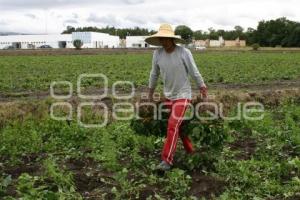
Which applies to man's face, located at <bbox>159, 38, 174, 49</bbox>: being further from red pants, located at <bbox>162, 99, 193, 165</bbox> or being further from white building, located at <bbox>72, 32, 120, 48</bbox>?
white building, located at <bbox>72, 32, 120, 48</bbox>

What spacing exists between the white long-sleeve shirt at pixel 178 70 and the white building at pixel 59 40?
9741 cm

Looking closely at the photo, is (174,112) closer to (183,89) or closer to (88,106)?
(183,89)

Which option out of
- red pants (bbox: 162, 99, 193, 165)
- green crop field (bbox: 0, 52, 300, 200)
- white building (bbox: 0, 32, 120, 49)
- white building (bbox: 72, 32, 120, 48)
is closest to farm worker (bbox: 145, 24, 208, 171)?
red pants (bbox: 162, 99, 193, 165)

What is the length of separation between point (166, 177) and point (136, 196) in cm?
82

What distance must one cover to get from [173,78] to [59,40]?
10426cm

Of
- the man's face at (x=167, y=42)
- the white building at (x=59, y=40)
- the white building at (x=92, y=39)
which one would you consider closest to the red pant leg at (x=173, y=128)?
the man's face at (x=167, y=42)

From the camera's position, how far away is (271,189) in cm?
595

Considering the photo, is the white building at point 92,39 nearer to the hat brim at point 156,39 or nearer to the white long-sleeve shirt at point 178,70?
the hat brim at point 156,39

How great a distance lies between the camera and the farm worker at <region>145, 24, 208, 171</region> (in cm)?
664

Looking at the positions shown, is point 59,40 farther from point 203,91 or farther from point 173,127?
point 173,127

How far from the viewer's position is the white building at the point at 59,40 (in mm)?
105125

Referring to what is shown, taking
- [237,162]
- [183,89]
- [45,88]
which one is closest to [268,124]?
[237,162]

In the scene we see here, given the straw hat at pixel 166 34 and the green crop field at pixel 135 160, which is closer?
the green crop field at pixel 135 160

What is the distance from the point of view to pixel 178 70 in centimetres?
671
